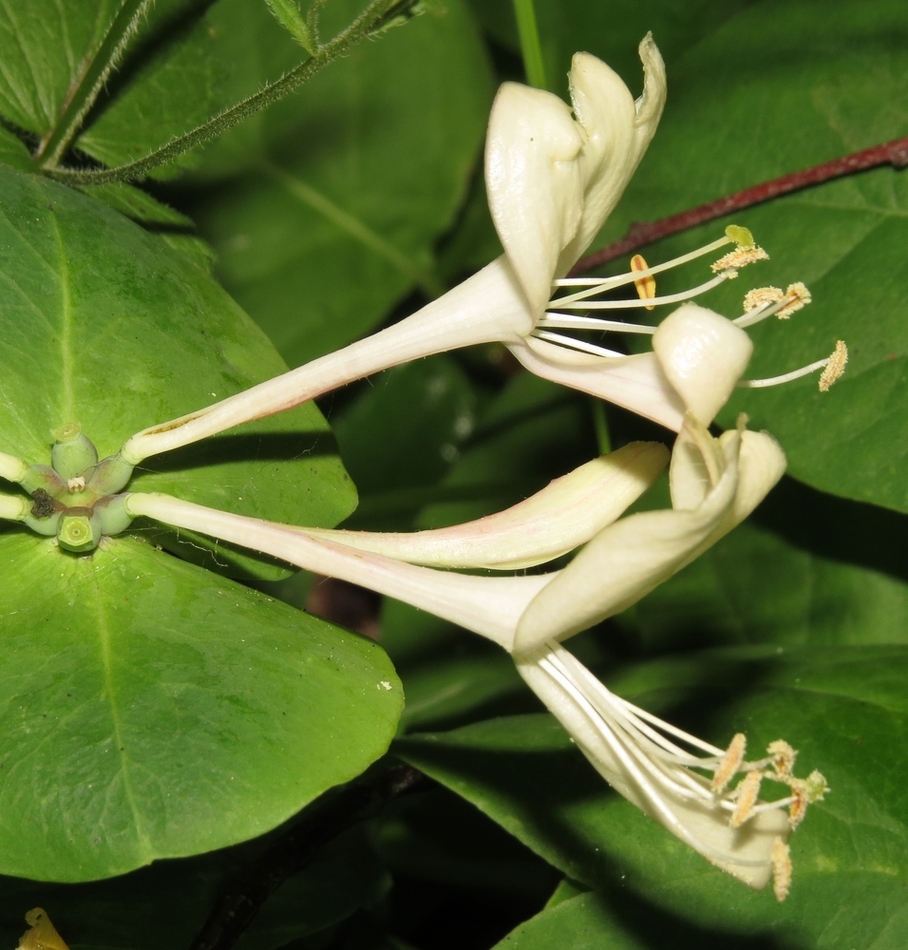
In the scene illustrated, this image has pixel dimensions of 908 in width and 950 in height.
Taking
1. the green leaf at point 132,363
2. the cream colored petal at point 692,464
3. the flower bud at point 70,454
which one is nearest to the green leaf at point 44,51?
the green leaf at point 132,363

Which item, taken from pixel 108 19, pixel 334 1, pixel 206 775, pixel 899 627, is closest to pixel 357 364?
pixel 206 775

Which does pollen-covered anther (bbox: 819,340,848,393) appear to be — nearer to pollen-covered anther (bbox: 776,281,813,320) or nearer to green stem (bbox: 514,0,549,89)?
pollen-covered anther (bbox: 776,281,813,320)

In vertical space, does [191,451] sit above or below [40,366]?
below

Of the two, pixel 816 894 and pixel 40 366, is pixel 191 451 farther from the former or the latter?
pixel 816 894

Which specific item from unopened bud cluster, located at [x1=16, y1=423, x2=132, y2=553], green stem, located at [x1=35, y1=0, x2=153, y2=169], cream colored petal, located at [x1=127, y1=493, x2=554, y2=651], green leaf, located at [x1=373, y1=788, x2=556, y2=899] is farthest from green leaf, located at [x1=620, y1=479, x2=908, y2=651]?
green stem, located at [x1=35, y1=0, x2=153, y2=169]

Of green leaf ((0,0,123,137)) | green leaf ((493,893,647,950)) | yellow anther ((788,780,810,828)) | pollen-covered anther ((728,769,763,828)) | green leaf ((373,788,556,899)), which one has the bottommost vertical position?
green leaf ((373,788,556,899))

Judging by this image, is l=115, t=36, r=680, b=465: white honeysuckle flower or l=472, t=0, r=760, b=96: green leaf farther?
l=472, t=0, r=760, b=96: green leaf

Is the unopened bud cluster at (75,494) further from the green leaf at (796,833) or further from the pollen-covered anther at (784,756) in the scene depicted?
the pollen-covered anther at (784,756)

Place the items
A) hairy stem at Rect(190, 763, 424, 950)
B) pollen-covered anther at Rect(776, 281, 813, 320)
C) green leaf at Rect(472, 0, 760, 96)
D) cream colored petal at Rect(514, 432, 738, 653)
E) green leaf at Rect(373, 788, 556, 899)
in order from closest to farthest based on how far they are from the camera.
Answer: cream colored petal at Rect(514, 432, 738, 653), pollen-covered anther at Rect(776, 281, 813, 320), hairy stem at Rect(190, 763, 424, 950), green leaf at Rect(373, 788, 556, 899), green leaf at Rect(472, 0, 760, 96)
